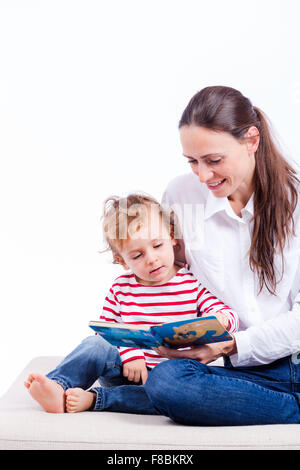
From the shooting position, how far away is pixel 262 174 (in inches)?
81.5

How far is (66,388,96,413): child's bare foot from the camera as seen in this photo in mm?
1805

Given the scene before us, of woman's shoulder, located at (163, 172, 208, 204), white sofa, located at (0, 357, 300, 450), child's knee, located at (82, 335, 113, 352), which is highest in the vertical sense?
woman's shoulder, located at (163, 172, 208, 204)

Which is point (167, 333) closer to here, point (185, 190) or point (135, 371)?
point (135, 371)

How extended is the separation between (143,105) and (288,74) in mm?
832

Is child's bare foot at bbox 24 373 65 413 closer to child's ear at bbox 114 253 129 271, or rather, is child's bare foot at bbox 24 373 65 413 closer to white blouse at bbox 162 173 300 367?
child's ear at bbox 114 253 129 271

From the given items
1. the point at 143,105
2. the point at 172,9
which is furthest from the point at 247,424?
the point at 172,9

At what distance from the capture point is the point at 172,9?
11.1ft

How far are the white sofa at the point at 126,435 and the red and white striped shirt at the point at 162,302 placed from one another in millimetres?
400

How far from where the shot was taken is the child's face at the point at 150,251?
2.03m

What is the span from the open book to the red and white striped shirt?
0.24m

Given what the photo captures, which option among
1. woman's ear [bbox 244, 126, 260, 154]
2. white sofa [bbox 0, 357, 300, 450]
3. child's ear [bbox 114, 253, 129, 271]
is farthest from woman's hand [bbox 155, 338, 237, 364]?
woman's ear [bbox 244, 126, 260, 154]

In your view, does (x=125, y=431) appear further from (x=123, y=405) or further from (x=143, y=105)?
(x=143, y=105)

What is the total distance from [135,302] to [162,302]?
10 centimetres

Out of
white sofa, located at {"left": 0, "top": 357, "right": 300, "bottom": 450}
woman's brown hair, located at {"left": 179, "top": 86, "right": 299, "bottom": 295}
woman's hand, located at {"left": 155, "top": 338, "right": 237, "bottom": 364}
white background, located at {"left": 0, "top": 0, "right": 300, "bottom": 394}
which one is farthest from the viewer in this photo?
white background, located at {"left": 0, "top": 0, "right": 300, "bottom": 394}
